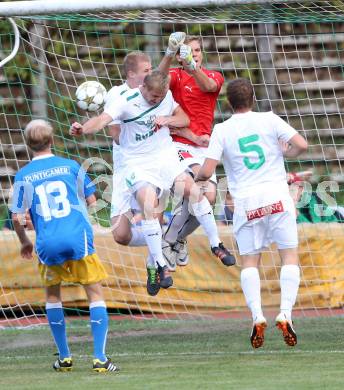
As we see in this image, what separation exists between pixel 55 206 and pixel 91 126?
133 cm

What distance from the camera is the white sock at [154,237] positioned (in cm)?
995

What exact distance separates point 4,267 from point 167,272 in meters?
3.38

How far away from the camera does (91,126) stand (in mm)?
9297

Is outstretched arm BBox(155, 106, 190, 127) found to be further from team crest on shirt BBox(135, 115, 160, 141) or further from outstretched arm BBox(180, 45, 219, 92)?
outstretched arm BBox(180, 45, 219, 92)

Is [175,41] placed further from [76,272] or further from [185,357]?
[185,357]

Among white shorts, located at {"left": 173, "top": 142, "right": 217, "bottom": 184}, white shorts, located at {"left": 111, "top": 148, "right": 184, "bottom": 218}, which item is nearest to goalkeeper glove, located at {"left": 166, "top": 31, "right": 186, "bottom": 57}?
white shorts, located at {"left": 111, "top": 148, "right": 184, "bottom": 218}

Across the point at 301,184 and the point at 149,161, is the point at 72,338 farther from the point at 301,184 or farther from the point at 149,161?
the point at 301,184

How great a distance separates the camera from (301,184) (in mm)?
12039

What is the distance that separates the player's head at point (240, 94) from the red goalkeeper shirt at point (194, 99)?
1390 mm

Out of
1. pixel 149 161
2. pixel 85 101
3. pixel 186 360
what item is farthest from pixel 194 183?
pixel 186 360

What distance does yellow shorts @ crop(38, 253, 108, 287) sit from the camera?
8.26 metres

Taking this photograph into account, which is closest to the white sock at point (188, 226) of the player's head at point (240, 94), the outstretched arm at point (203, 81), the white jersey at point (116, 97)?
the white jersey at point (116, 97)

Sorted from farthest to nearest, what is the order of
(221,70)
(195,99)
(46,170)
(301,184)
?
1. (221,70)
2. (301,184)
3. (195,99)
4. (46,170)

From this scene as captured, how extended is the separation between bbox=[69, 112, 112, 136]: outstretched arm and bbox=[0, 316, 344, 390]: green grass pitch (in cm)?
195
